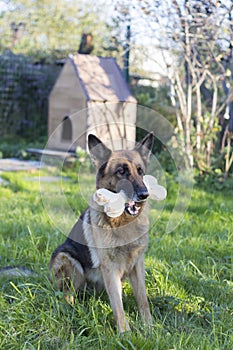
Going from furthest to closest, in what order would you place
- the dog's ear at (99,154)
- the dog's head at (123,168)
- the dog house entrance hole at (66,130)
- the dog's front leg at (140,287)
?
→ the dog house entrance hole at (66,130) < the dog's front leg at (140,287) < the dog's ear at (99,154) < the dog's head at (123,168)

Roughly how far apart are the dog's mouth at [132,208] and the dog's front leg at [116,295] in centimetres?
35

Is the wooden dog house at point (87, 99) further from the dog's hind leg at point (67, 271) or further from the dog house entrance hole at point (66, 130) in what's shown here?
the dog's hind leg at point (67, 271)

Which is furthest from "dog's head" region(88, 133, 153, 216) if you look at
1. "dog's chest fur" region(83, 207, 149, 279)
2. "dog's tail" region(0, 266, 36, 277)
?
"dog's tail" region(0, 266, 36, 277)

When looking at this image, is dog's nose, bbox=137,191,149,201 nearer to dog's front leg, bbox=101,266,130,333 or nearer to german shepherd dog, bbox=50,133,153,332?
german shepherd dog, bbox=50,133,153,332

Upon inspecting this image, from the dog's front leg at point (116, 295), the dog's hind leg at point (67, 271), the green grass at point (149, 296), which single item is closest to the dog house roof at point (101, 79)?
the green grass at point (149, 296)

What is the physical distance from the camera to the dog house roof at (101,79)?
736 centimetres

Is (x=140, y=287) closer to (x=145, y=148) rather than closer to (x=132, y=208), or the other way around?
(x=132, y=208)

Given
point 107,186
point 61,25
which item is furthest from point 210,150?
point 61,25

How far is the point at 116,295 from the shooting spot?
2.63m

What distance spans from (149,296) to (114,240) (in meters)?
0.56

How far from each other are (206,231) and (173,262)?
975mm

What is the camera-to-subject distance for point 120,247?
268 cm

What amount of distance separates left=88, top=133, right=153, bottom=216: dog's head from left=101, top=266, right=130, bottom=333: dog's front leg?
369mm

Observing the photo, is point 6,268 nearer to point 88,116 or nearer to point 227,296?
point 227,296
